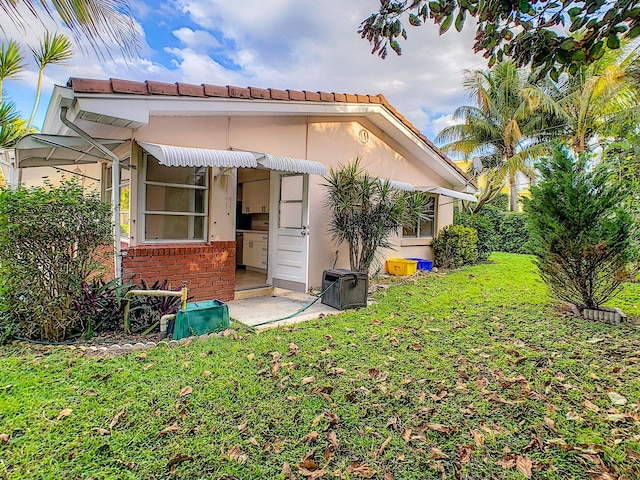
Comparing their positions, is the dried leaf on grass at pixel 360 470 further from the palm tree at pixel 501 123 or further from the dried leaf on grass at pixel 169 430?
the palm tree at pixel 501 123

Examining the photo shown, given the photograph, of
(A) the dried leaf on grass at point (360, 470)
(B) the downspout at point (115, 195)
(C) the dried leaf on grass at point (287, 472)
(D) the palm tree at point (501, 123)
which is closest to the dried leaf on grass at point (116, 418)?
(C) the dried leaf on grass at point (287, 472)

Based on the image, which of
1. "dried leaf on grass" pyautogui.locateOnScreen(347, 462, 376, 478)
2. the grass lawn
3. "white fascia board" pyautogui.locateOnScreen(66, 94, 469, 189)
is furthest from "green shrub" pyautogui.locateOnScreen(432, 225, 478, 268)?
"dried leaf on grass" pyautogui.locateOnScreen(347, 462, 376, 478)

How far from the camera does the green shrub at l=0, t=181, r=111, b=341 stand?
15.2ft

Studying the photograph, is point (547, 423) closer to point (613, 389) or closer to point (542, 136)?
point (613, 389)

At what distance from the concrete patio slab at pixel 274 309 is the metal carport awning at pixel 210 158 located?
2.87m

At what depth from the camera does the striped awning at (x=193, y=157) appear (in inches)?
229

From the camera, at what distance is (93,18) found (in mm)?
4516

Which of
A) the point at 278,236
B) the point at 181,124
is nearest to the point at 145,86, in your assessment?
the point at 181,124

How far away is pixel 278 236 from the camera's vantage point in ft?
29.8

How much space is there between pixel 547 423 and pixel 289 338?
11.2ft

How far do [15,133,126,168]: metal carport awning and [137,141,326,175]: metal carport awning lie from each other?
0.91 meters

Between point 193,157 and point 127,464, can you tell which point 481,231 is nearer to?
point 193,157

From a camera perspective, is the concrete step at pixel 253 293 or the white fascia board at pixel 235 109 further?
the concrete step at pixel 253 293

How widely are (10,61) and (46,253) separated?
1446 cm
